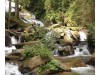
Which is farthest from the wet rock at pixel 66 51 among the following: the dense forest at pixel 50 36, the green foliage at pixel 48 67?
the green foliage at pixel 48 67

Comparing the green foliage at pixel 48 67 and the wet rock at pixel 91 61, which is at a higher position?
the wet rock at pixel 91 61

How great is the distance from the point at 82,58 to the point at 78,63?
0.06 meters

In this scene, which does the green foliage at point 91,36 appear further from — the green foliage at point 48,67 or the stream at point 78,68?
the green foliage at point 48,67

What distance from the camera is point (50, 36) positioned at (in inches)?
114

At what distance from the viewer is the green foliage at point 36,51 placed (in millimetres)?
2857

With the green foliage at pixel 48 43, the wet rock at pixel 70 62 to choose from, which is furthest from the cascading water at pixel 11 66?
the wet rock at pixel 70 62

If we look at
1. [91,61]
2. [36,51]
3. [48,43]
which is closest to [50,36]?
[48,43]

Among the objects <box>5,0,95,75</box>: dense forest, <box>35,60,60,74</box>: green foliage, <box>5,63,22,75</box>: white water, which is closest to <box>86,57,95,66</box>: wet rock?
<box>5,0,95,75</box>: dense forest

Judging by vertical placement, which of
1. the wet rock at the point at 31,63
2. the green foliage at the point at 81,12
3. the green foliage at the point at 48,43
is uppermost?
the green foliage at the point at 81,12

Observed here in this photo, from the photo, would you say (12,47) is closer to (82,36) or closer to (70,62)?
(70,62)

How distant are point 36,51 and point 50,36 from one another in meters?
0.19

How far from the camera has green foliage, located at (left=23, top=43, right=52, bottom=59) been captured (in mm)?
2857
